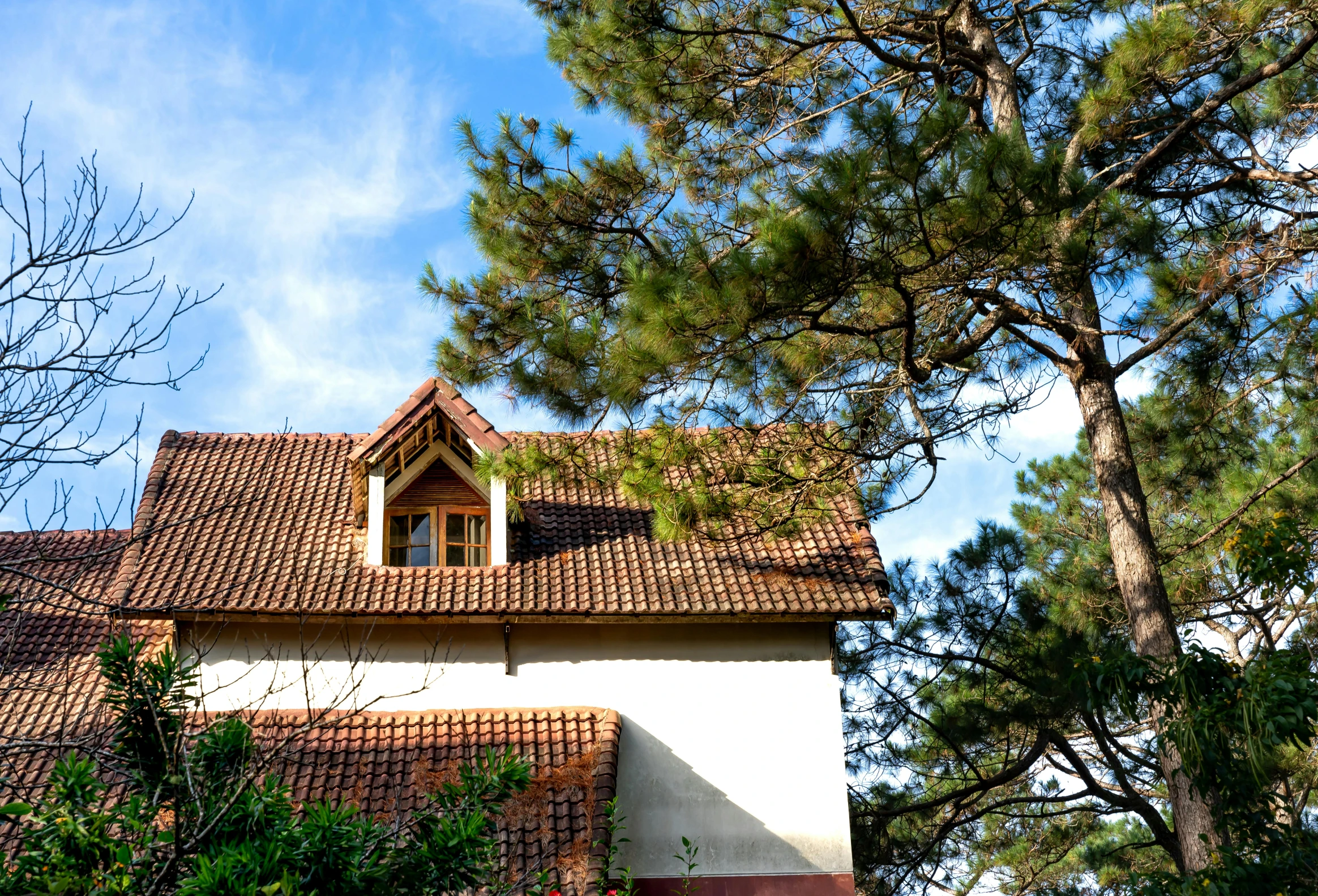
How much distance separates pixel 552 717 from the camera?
420 inches

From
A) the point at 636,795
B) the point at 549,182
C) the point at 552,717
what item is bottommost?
the point at 636,795

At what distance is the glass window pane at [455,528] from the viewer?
39.5 feet

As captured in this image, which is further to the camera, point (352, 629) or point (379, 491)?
point (379, 491)

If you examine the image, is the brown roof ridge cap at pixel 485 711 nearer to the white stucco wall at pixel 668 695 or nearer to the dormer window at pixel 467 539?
the white stucco wall at pixel 668 695

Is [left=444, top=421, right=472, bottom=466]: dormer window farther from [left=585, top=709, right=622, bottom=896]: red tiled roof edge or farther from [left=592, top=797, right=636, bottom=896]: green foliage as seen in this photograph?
[left=592, top=797, right=636, bottom=896]: green foliage

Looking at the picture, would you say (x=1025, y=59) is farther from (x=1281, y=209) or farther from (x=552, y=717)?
(x=552, y=717)

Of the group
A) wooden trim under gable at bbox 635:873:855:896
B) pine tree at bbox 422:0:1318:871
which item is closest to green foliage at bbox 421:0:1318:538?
pine tree at bbox 422:0:1318:871

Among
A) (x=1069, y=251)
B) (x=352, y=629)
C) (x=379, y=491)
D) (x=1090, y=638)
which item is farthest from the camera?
(x=1090, y=638)

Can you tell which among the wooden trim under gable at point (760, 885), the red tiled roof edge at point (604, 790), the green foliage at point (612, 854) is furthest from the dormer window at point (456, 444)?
the wooden trim under gable at point (760, 885)

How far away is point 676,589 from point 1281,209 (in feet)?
21.6

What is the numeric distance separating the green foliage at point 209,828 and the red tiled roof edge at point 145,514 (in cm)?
478

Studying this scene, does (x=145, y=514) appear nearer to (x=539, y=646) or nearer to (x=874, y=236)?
(x=539, y=646)

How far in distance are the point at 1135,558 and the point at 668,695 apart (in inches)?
177

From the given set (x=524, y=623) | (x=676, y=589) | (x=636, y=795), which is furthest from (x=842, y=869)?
(x=524, y=623)
